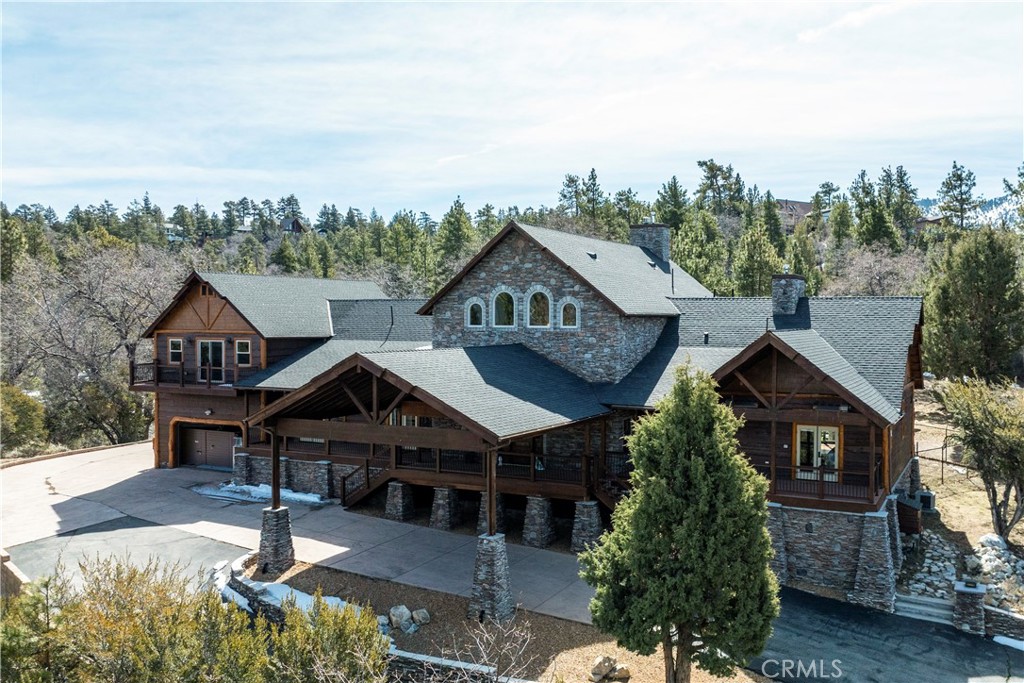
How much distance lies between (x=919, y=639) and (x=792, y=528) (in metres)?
3.23

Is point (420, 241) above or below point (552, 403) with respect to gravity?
above

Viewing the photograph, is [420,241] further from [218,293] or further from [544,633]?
[544,633]

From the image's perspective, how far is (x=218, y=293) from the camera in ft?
87.8

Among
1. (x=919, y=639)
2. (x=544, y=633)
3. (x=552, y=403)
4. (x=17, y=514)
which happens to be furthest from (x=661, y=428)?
(x=17, y=514)

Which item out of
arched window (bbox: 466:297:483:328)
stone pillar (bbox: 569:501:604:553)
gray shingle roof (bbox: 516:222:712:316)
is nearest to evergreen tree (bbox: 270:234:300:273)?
gray shingle roof (bbox: 516:222:712:316)

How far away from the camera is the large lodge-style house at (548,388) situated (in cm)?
1595

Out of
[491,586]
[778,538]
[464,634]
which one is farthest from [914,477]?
[464,634]

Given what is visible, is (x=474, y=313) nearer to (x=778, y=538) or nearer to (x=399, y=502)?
(x=399, y=502)

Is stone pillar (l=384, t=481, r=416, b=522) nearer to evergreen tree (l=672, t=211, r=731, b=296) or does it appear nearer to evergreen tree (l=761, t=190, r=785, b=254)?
evergreen tree (l=672, t=211, r=731, b=296)

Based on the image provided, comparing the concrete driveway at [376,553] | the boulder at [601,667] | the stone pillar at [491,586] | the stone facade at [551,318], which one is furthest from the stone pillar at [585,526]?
the boulder at [601,667]

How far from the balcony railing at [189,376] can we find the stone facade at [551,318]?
839 cm

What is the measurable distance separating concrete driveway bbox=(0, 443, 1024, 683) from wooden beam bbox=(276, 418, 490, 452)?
9.91ft

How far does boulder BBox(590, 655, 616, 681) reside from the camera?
1175cm

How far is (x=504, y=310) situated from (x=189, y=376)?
13.1m
